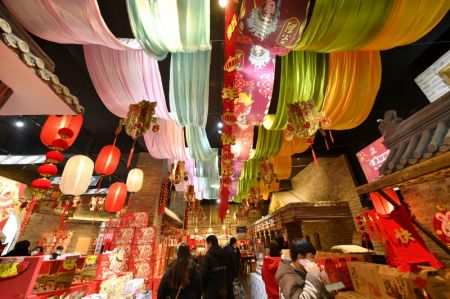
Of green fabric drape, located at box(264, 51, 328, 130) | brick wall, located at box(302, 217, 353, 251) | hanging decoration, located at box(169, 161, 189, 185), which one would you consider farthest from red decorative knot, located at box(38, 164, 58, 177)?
brick wall, located at box(302, 217, 353, 251)

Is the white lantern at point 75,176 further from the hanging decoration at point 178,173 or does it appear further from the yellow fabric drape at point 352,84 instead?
the yellow fabric drape at point 352,84

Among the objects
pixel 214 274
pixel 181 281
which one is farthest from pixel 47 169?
pixel 214 274

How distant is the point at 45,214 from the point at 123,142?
1086 cm

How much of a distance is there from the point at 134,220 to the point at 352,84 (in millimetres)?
6385

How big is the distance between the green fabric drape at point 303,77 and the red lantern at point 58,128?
384 centimetres

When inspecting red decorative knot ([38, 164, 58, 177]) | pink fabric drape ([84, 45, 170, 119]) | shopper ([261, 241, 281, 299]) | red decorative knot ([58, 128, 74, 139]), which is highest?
pink fabric drape ([84, 45, 170, 119])

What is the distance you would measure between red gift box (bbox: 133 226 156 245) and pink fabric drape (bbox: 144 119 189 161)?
2.20 meters

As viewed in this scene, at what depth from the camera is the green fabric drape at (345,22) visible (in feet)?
7.43

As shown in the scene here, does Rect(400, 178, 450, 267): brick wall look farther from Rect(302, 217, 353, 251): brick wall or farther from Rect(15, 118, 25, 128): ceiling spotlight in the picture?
Rect(15, 118, 25, 128): ceiling spotlight

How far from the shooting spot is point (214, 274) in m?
3.41

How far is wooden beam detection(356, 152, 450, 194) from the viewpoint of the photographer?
1629 mm

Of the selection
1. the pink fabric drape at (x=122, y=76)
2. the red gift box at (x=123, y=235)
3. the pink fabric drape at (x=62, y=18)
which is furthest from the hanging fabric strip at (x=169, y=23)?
the red gift box at (x=123, y=235)

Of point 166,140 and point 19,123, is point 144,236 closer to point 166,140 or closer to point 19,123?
point 166,140

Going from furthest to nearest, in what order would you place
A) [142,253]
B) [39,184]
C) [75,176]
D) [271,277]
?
[142,253], [271,277], [75,176], [39,184]
